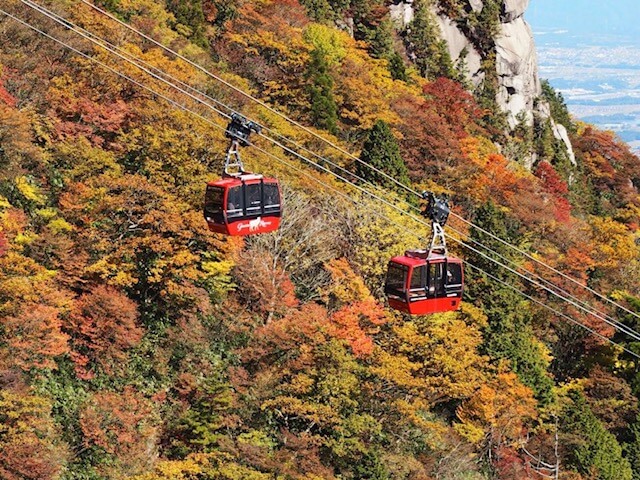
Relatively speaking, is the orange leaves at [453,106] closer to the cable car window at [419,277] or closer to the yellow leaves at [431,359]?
the yellow leaves at [431,359]

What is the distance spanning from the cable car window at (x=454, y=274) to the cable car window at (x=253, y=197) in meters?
3.99

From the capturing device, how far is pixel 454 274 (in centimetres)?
1716

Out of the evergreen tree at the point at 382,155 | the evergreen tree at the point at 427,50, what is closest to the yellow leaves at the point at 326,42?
the evergreen tree at the point at 382,155

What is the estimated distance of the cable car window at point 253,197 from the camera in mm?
16359

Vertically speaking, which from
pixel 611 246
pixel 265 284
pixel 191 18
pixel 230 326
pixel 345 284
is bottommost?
pixel 611 246

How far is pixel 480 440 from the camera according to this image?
33094 mm

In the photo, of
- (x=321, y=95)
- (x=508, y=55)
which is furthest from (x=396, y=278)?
(x=508, y=55)

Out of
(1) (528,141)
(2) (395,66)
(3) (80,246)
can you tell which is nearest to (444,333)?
(3) (80,246)

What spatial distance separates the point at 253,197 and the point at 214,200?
0.75m

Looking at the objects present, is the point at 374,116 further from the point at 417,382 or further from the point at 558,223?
the point at 417,382

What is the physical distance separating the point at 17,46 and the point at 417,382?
2337cm

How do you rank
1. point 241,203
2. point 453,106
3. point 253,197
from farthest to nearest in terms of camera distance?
point 453,106
point 253,197
point 241,203

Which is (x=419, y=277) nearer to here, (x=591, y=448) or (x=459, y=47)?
(x=591, y=448)

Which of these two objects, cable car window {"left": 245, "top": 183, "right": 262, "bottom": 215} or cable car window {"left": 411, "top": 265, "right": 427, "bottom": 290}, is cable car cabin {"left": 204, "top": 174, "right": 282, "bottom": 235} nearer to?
cable car window {"left": 245, "top": 183, "right": 262, "bottom": 215}
